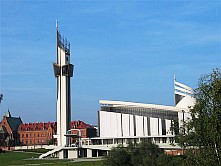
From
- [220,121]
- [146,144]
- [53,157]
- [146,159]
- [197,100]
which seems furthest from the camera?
[53,157]

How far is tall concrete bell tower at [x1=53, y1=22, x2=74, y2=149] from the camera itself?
83938mm

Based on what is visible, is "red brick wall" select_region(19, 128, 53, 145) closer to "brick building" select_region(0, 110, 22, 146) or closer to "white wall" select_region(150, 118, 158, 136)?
"brick building" select_region(0, 110, 22, 146)

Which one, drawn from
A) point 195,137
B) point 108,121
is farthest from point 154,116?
point 195,137

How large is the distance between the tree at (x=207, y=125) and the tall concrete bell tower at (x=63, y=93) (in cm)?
5947

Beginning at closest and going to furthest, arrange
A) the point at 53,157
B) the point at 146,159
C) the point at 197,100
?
the point at 197,100 < the point at 146,159 < the point at 53,157

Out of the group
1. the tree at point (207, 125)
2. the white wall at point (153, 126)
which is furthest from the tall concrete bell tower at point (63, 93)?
the tree at point (207, 125)

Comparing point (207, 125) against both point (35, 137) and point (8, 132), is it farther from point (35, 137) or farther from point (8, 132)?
point (8, 132)

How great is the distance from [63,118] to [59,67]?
1126cm

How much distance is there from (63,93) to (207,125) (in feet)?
205

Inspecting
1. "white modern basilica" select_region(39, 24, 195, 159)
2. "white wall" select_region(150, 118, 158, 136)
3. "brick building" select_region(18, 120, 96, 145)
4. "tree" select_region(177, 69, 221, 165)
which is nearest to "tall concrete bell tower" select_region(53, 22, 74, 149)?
"white modern basilica" select_region(39, 24, 195, 159)

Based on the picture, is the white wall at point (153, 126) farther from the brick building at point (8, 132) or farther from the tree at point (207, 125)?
the brick building at point (8, 132)

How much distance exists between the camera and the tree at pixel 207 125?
77.7 feet

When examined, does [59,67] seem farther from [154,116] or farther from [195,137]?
[195,137]

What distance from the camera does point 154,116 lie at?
269ft
